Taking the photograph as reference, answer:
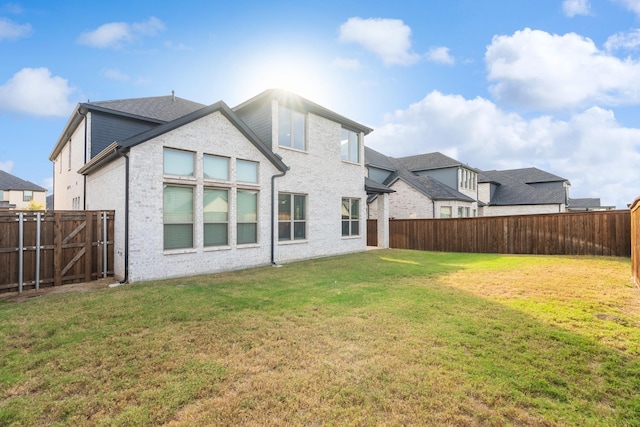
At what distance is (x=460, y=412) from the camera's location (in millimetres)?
2674

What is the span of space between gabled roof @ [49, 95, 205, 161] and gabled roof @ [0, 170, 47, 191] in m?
37.6

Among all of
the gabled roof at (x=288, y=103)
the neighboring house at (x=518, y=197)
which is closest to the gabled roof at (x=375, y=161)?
the gabled roof at (x=288, y=103)

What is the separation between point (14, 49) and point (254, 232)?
13284mm

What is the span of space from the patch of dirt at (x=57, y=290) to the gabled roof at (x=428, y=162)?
28164 mm

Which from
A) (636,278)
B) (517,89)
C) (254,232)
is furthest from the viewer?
(517,89)

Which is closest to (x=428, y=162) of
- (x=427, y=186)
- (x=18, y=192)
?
(x=427, y=186)

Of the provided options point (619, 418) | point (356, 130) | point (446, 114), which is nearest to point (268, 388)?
point (619, 418)

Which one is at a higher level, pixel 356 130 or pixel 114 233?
pixel 356 130

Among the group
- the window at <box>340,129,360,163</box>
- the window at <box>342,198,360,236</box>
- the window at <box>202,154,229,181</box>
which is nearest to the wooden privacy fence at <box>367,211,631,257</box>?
the window at <box>342,198,360,236</box>

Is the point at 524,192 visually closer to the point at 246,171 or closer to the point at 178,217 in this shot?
the point at 246,171

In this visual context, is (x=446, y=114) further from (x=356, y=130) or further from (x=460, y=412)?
(x=460, y=412)

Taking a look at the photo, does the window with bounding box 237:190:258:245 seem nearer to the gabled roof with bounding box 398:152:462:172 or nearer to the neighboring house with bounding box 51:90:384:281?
the neighboring house with bounding box 51:90:384:281

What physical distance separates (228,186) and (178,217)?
196 cm

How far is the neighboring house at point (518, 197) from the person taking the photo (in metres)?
30.9
